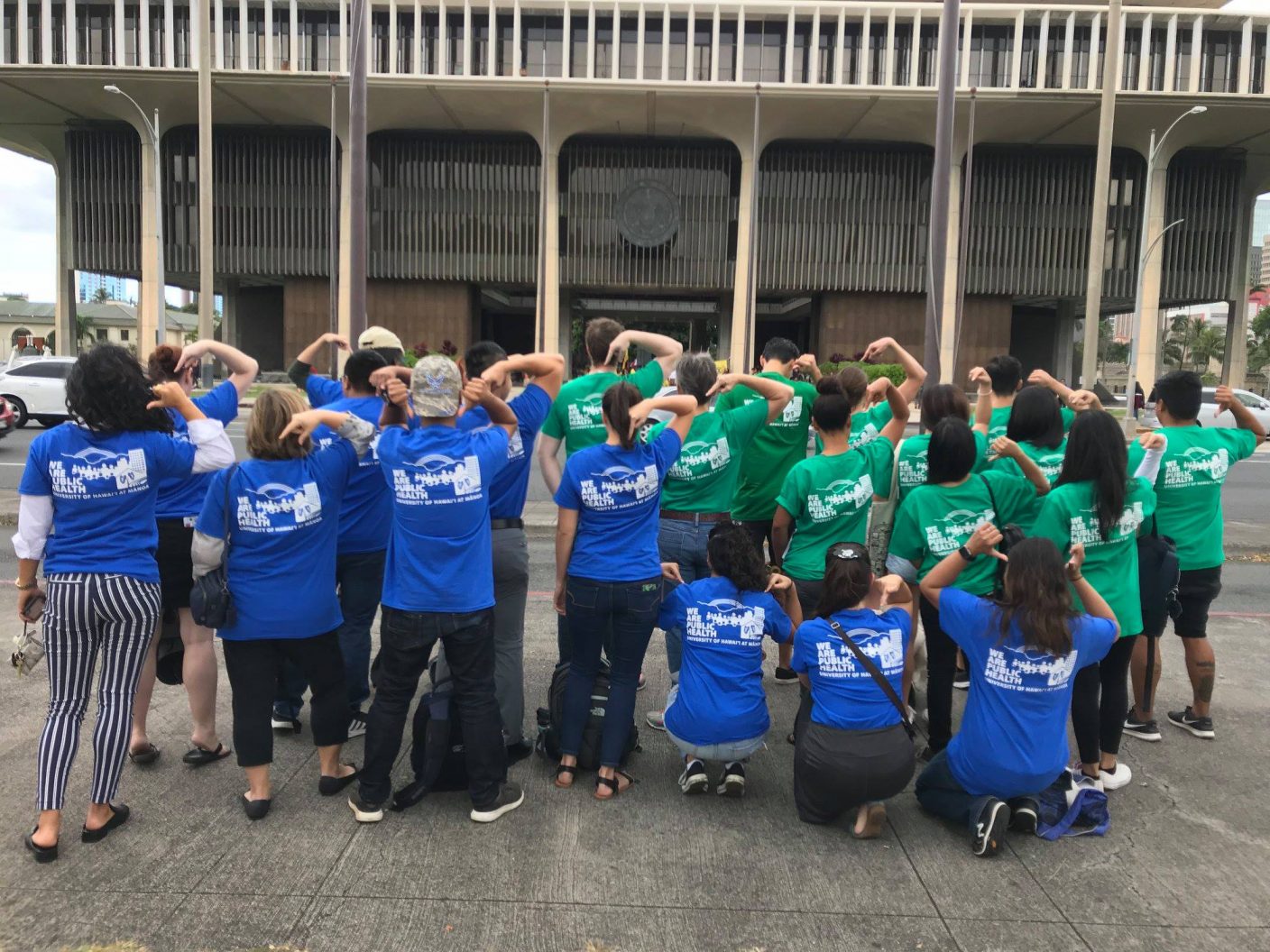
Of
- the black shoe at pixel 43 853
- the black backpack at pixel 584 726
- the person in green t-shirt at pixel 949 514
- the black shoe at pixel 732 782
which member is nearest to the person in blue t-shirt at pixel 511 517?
the black backpack at pixel 584 726

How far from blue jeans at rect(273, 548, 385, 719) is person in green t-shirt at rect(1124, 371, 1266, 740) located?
3761 millimetres

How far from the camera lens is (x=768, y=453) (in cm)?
532

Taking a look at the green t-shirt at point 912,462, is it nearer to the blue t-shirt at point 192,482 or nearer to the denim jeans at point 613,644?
the denim jeans at point 613,644

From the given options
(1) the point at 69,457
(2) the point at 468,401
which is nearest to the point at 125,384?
(1) the point at 69,457

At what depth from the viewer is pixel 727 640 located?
3854mm

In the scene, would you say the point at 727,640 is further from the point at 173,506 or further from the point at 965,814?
the point at 173,506

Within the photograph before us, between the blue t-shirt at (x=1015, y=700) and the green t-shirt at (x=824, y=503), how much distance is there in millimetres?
983

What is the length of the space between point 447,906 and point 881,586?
2.05 metres

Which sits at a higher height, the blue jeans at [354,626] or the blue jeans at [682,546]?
the blue jeans at [682,546]

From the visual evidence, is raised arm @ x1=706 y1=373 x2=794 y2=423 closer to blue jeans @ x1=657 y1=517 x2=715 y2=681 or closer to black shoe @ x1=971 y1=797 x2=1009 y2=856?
blue jeans @ x1=657 y1=517 x2=715 y2=681

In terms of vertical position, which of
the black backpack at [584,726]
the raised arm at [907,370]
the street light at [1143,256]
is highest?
the street light at [1143,256]

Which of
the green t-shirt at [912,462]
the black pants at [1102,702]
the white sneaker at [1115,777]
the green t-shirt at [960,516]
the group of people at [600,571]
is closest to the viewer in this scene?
the group of people at [600,571]

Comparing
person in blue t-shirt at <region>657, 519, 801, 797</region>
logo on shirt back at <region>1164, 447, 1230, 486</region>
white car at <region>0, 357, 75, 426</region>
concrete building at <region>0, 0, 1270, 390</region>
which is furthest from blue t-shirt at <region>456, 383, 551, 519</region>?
concrete building at <region>0, 0, 1270, 390</region>

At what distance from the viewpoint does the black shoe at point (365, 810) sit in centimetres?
362
